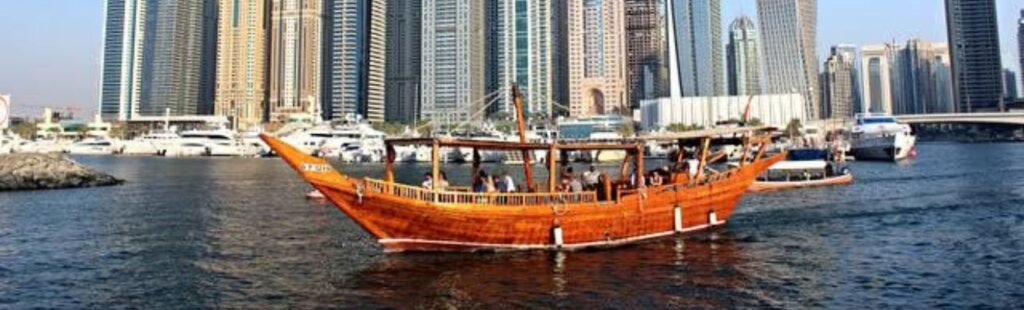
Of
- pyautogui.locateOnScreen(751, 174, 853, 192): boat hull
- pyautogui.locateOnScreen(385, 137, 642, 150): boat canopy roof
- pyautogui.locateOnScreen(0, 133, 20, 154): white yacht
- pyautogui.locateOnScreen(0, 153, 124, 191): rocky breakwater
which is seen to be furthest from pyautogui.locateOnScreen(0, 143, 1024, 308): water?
pyautogui.locateOnScreen(0, 133, 20, 154): white yacht

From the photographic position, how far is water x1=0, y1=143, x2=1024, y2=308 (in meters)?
17.6

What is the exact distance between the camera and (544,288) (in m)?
18.3

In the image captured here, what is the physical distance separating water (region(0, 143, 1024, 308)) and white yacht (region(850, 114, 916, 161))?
65035mm

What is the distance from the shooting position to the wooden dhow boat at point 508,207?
831 inches

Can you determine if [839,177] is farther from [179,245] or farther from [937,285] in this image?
[179,245]

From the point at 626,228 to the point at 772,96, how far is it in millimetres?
186502

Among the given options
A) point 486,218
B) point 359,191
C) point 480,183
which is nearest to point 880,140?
point 480,183

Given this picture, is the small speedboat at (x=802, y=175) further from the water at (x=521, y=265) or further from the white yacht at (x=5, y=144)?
the white yacht at (x=5, y=144)

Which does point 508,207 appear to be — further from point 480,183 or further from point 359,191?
point 359,191

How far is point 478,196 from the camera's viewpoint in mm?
21969

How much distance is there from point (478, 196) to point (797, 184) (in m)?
37.5

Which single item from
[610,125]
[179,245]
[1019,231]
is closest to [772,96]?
[610,125]

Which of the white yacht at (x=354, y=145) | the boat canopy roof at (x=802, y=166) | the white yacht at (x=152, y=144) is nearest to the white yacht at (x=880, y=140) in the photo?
the boat canopy roof at (x=802, y=166)

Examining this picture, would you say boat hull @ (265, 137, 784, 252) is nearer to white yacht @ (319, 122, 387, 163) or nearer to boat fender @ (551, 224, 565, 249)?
boat fender @ (551, 224, 565, 249)
